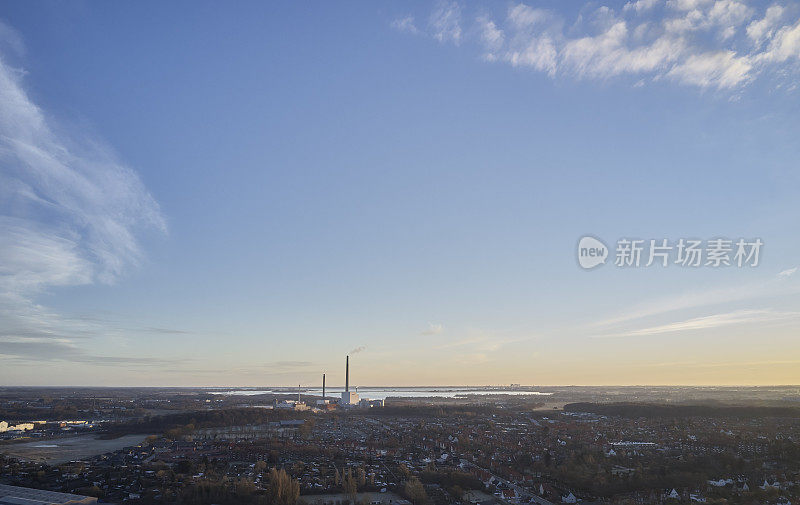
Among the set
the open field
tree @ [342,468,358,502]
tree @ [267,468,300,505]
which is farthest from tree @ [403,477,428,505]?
the open field

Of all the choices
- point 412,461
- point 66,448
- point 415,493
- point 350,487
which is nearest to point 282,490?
point 350,487

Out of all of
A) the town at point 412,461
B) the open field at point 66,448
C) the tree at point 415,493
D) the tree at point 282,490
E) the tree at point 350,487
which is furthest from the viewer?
the open field at point 66,448

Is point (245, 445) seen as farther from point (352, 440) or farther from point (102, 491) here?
point (102, 491)

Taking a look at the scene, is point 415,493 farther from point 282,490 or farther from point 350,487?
point 282,490

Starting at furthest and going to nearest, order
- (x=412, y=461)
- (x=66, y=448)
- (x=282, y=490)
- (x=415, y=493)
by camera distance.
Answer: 1. (x=66, y=448)
2. (x=412, y=461)
3. (x=415, y=493)
4. (x=282, y=490)

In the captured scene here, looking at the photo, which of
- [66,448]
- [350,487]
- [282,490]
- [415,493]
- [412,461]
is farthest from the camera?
[66,448]

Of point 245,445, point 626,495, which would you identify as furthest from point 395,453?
point 626,495

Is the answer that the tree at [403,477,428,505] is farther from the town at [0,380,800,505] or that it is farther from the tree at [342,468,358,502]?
the tree at [342,468,358,502]

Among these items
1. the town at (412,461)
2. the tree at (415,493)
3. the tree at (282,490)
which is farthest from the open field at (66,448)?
the tree at (415,493)

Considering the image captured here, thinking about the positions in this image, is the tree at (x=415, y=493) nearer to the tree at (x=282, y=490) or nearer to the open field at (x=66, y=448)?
the tree at (x=282, y=490)
